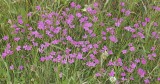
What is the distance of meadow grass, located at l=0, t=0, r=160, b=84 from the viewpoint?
2.57m

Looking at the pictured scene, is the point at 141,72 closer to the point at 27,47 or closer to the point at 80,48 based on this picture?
the point at 80,48

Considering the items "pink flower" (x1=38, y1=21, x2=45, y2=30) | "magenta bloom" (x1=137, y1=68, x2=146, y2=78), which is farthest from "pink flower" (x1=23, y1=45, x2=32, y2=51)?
"magenta bloom" (x1=137, y1=68, x2=146, y2=78)

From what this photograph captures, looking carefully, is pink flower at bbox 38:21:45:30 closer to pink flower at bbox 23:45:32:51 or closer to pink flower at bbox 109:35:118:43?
pink flower at bbox 23:45:32:51

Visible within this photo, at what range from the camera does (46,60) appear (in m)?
2.58

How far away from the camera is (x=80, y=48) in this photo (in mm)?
2818

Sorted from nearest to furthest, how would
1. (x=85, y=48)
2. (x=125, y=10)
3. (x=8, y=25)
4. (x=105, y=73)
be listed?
(x=105, y=73), (x=85, y=48), (x=8, y=25), (x=125, y=10)

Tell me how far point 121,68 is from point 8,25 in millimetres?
1103

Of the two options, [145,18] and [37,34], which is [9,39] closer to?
[37,34]

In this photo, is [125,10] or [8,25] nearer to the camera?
[8,25]

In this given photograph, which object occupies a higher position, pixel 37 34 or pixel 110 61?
pixel 37 34

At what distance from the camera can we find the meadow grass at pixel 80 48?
257 cm

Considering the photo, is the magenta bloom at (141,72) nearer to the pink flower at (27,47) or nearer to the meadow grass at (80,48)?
the meadow grass at (80,48)

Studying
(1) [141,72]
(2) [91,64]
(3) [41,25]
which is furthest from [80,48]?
(1) [141,72]

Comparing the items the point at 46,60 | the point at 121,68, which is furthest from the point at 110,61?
the point at 46,60
